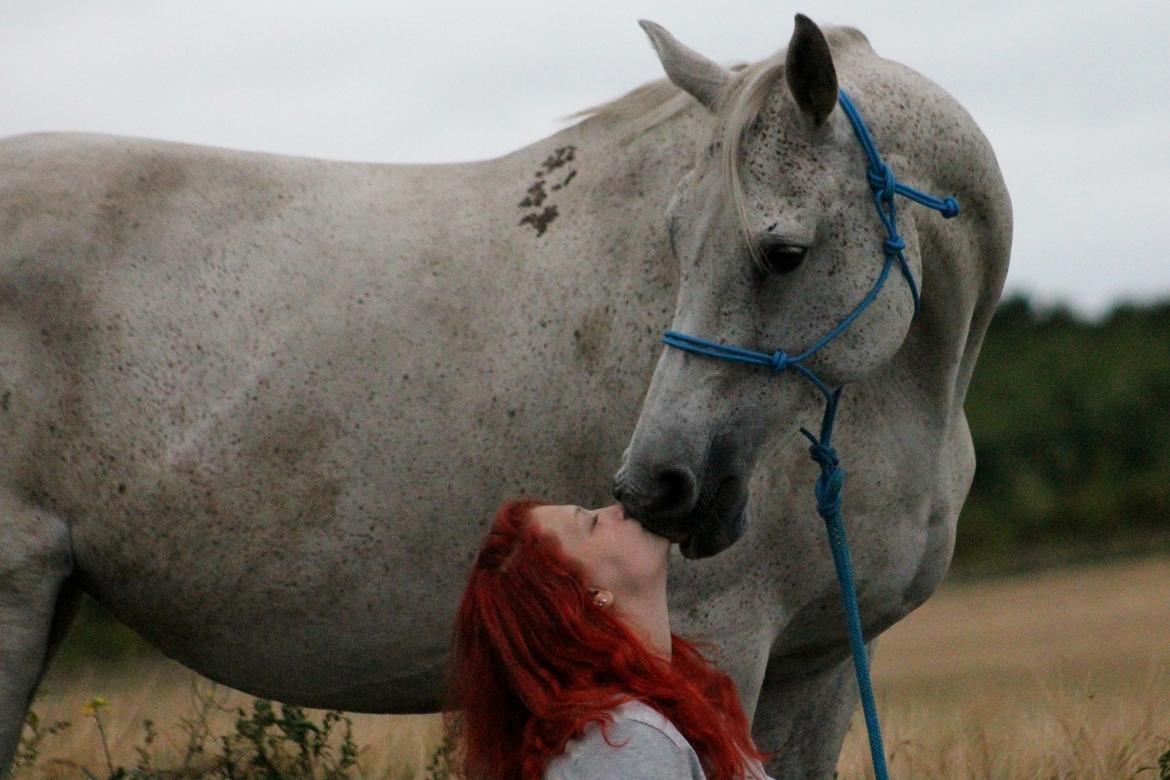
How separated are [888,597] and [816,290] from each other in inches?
32.2

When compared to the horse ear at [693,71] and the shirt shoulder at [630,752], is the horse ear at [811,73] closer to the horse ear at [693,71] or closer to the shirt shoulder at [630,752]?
the horse ear at [693,71]

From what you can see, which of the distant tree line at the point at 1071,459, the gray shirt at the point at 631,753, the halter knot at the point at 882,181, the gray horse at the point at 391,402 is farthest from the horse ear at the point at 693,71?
the distant tree line at the point at 1071,459

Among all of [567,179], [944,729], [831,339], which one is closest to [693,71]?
[567,179]

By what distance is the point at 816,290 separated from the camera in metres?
2.84

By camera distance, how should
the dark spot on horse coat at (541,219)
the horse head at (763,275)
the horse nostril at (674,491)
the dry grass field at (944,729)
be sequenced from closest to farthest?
1. the horse nostril at (674,491)
2. the horse head at (763,275)
3. the dark spot on horse coat at (541,219)
4. the dry grass field at (944,729)

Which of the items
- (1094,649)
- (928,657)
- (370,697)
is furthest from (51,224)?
(928,657)

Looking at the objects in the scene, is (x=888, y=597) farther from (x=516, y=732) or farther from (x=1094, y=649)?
(x=1094, y=649)

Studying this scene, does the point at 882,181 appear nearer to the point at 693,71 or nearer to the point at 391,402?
the point at 693,71

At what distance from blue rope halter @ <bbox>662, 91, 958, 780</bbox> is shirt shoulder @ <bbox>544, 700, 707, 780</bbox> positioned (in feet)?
2.95

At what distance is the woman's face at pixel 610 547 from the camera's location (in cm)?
217

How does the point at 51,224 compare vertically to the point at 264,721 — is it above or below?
above

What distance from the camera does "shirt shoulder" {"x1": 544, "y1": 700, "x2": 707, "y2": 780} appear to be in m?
1.98

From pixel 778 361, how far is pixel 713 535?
337mm

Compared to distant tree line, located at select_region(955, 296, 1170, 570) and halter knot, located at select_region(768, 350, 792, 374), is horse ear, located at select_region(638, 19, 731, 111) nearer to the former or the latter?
halter knot, located at select_region(768, 350, 792, 374)
